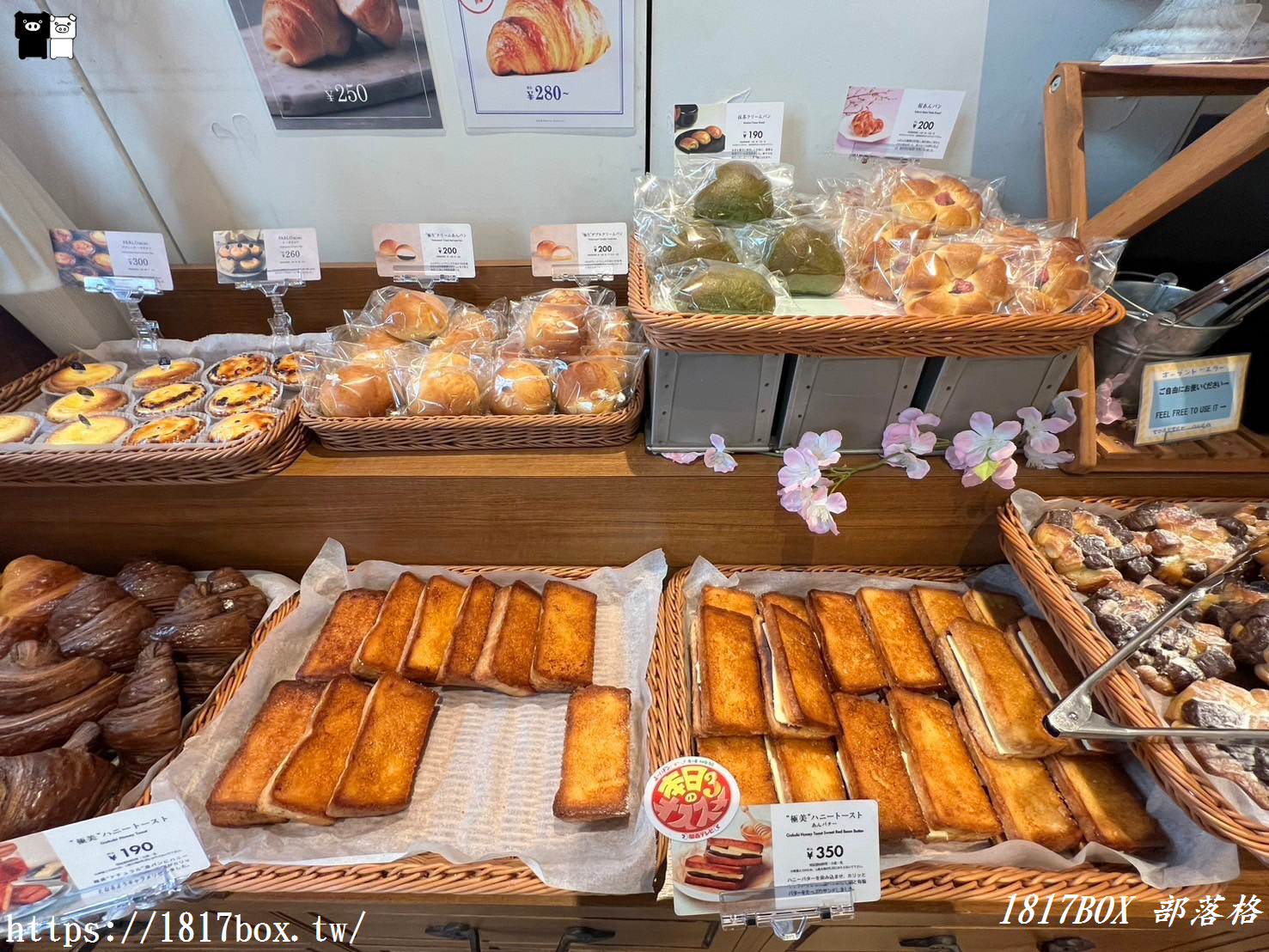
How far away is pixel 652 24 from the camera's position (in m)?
1.59

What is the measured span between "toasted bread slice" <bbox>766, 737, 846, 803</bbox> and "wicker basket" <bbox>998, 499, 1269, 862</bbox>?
57 centimetres

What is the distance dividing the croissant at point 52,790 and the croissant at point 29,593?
40cm

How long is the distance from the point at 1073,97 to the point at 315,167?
2.12m

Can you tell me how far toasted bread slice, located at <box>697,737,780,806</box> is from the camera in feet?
4.33

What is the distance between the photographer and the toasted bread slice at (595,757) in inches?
52.3

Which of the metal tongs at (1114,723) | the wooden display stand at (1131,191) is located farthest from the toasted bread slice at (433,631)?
the wooden display stand at (1131,191)

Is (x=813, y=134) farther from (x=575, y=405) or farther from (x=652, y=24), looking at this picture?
(x=575, y=405)

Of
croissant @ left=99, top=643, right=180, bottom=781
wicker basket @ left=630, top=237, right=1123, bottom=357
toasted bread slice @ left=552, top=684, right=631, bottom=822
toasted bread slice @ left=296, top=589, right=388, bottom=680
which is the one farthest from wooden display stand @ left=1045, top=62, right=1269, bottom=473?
croissant @ left=99, top=643, right=180, bottom=781

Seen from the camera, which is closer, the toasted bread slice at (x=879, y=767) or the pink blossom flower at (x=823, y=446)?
the toasted bread slice at (x=879, y=767)

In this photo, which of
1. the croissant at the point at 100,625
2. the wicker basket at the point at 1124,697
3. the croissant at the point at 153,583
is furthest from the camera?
the croissant at the point at 153,583

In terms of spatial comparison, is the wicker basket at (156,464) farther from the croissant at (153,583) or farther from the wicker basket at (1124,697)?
the wicker basket at (1124,697)

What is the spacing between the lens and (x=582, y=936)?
136cm

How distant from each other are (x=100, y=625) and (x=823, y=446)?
189cm

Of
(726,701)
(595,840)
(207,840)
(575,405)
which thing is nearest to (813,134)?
(575,405)
